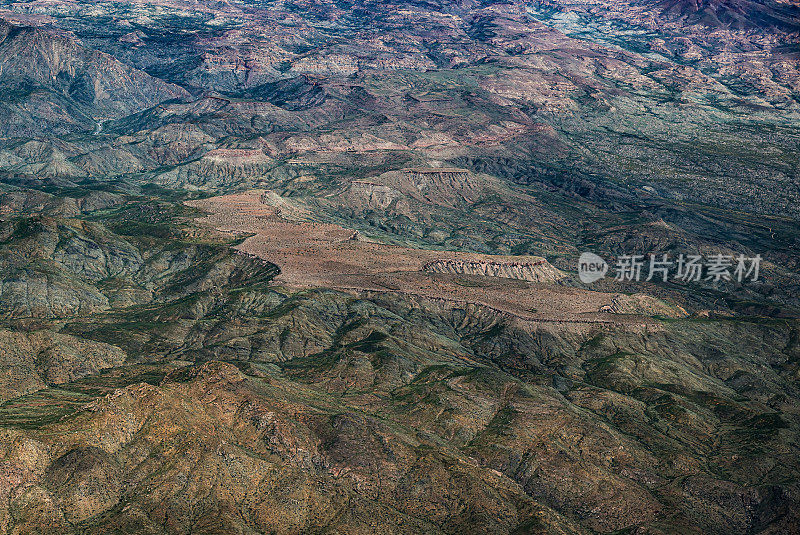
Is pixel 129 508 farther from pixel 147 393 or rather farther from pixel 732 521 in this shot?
pixel 732 521

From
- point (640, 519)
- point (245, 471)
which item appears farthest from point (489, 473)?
point (245, 471)

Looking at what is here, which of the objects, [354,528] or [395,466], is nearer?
[354,528]

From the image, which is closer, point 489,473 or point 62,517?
point 62,517

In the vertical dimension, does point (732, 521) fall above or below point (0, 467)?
below

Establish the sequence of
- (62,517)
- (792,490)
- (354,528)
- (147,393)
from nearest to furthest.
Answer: (62,517), (354,528), (147,393), (792,490)

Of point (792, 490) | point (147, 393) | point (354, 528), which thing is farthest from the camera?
point (792, 490)

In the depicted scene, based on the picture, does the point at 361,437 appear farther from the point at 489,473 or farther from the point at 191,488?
the point at 191,488

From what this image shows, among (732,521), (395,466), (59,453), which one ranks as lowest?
(732,521)

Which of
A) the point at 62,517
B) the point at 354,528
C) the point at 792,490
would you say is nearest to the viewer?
the point at 62,517

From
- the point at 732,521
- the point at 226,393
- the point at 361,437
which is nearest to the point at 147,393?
the point at 226,393
